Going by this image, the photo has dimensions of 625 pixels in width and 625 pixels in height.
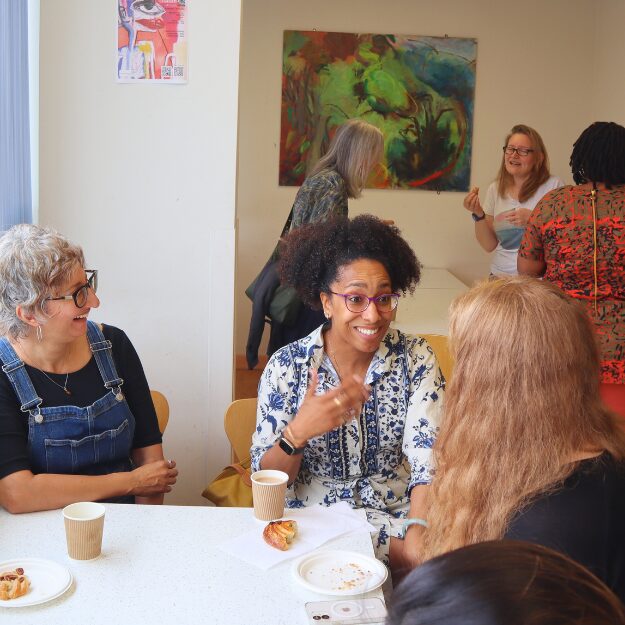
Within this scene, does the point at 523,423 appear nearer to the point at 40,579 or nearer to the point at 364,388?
the point at 364,388

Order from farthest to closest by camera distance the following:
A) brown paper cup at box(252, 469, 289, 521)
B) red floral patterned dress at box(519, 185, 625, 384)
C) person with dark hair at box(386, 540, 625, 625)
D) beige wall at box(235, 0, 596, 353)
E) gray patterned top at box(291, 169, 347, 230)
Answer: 1. beige wall at box(235, 0, 596, 353)
2. gray patterned top at box(291, 169, 347, 230)
3. red floral patterned dress at box(519, 185, 625, 384)
4. brown paper cup at box(252, 469, 289, 521)
5. person with dark hair at box(386, 540, 625, 625)

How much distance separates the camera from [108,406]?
2.22m

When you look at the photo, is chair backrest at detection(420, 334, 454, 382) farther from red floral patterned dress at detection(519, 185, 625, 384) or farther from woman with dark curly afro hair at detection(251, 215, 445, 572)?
woman with dark curly afro hair at detection(251, 215, 445, 572)

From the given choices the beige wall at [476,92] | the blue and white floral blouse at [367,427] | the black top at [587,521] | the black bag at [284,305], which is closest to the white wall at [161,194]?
the black bag at [284,305]

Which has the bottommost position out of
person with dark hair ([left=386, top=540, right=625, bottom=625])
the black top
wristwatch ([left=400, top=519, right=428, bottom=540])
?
wristwatch ([left=400, top=519, right=428, bottom=540])

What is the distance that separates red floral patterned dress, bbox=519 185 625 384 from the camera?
2832 millimetres

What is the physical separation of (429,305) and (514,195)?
2.61 ft

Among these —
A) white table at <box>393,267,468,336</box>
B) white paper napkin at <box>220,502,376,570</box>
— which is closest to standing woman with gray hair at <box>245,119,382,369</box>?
white table at <box>393,267,468,336</box>

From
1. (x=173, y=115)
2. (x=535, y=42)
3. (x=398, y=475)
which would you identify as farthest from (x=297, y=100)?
(x=398, y=475)

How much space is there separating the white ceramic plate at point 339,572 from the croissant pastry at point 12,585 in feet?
1.60

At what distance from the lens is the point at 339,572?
1607mm

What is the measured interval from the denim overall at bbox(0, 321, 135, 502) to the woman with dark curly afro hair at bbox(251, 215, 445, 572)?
1.21 feet

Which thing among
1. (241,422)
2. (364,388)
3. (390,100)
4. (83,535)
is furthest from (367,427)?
(390,100)

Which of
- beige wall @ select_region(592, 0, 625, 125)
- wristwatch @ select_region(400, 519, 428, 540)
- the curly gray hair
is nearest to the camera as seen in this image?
wristwatch @ select_region(400, 519, 428, 540)
